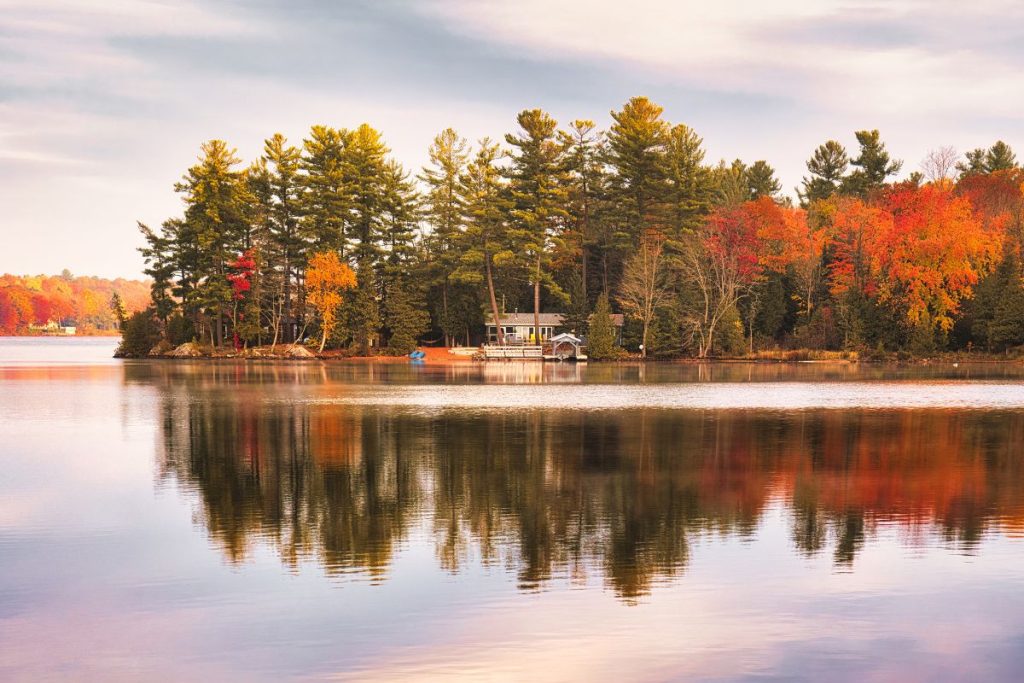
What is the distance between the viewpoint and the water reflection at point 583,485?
12648 millimetres

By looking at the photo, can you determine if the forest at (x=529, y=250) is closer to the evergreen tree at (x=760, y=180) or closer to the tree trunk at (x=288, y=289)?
A: the tree trunk at (x=288, y=289)

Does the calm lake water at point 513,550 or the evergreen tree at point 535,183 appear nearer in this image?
the calm lake water at point 513,550

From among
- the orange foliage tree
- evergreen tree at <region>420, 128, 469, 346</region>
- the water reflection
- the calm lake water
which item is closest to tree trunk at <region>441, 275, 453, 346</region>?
evergreen tree at <region>420, 128, 469, 346</region>

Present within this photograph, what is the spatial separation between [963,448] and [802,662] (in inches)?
643

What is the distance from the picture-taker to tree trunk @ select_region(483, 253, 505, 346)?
81.6m

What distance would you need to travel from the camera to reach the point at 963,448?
22.4 meters

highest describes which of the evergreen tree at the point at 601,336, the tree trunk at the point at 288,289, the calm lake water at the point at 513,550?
the tree trunk at the point at 288,289

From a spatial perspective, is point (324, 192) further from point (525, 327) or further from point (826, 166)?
point (826, 166)

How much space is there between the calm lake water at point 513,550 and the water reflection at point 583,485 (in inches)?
3.5

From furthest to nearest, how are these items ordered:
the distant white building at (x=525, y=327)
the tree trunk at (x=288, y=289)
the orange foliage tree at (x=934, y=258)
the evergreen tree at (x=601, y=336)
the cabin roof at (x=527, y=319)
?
the cabin roof at (x=527, y=319), the distant white building at (x=525, y=327), the tree trunk at (x=288, y=289), the evergreen tree at (x=601, y=336), the orange foliage tree at (x=934, y=258)

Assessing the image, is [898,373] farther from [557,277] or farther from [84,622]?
[84,622]

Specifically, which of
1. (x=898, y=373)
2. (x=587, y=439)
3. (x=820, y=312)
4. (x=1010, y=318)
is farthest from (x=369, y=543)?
(x=820, y=312)

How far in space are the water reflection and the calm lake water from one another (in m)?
0.09

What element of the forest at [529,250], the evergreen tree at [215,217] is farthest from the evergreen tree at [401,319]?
the evergreen tree at [215,217]
